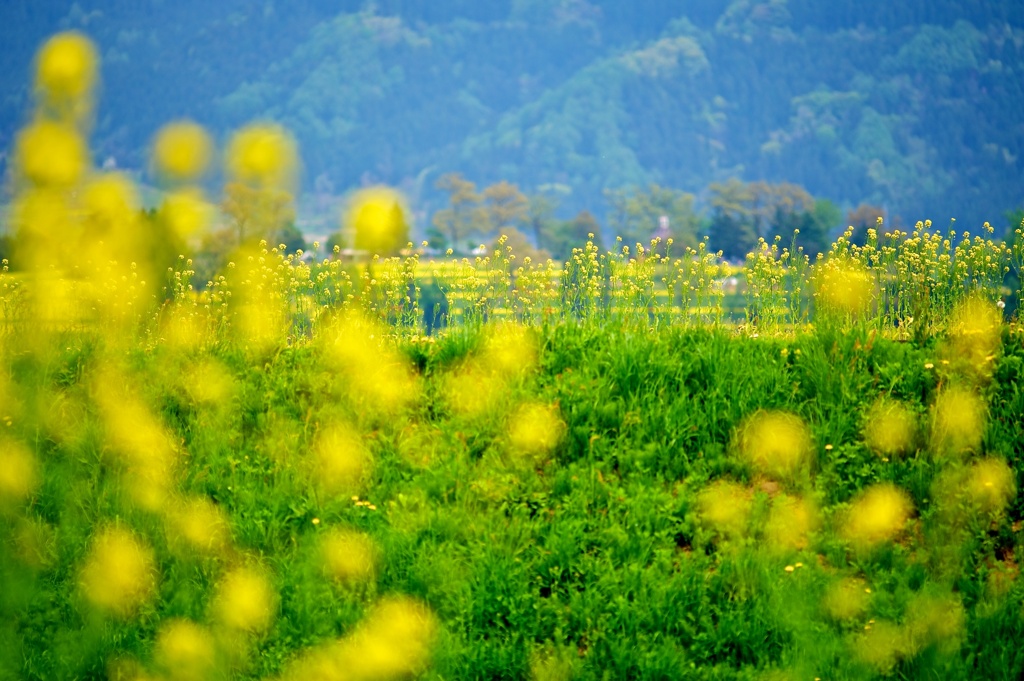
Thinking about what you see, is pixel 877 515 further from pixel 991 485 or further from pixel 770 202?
pixel 770 202

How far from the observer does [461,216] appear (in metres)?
175

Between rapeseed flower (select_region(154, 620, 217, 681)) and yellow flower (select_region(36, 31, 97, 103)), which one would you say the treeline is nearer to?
yellow flower (select_region(36, 31, 97, 103))

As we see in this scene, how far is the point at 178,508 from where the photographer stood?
241 inches

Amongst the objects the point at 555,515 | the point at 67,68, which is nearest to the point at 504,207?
the point at 67,68

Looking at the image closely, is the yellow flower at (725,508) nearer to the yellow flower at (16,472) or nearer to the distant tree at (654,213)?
the yellow flower at (16,472)

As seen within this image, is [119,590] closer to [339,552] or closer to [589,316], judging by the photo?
[339,552]

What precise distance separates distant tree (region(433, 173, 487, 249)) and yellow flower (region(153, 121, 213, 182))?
15855 centimetres

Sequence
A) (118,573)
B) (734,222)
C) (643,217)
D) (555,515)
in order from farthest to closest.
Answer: (643,217) < (734,222) < (555,515) < (118,573)

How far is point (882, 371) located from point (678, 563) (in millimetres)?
2159

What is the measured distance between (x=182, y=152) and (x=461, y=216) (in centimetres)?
16359

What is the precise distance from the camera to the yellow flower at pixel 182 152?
12742mm

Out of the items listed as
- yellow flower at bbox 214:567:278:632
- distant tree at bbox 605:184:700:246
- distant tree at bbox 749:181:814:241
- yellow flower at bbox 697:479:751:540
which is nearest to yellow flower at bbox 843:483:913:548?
yellow flower at bbox 697:479:751:540

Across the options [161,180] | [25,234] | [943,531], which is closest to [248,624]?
[943,531]

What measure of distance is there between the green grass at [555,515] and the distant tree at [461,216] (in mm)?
165921
